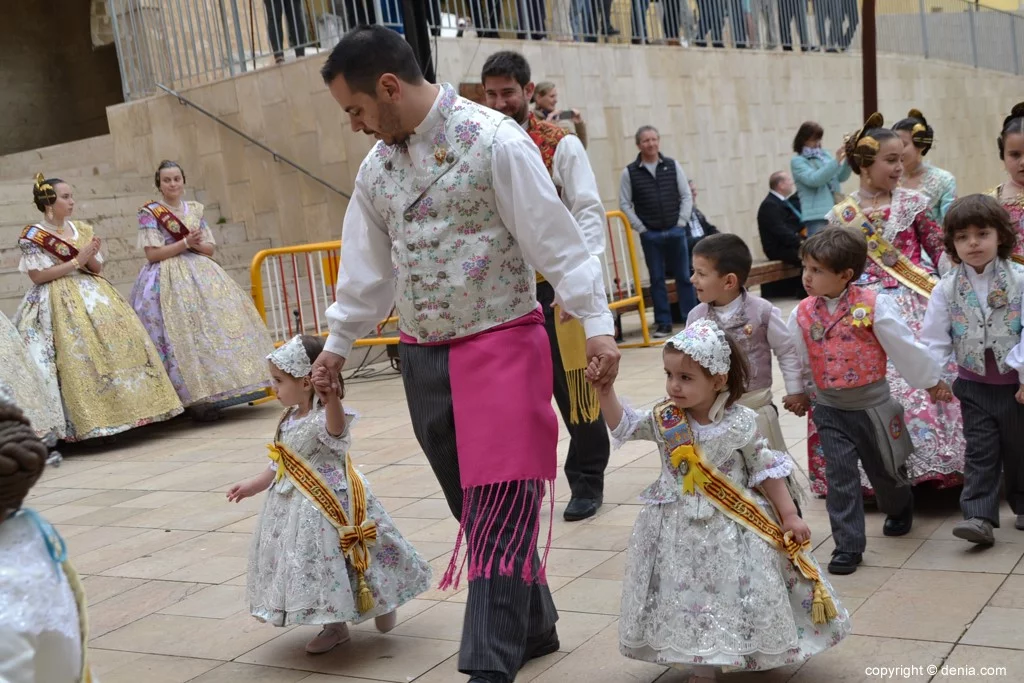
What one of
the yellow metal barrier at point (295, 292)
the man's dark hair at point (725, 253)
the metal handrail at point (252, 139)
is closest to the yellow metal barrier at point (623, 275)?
the yellow metal barrier at point (295, 292)

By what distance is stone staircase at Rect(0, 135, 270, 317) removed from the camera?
34.7ft

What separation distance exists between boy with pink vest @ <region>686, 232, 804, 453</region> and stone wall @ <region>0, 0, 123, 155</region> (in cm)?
1478

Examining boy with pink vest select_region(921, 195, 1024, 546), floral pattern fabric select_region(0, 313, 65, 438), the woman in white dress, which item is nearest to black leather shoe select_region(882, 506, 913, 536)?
boy with pink vest select_region(921, 195, 1024, 546)

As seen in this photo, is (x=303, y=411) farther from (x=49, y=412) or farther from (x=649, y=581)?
(x=49, y=412)

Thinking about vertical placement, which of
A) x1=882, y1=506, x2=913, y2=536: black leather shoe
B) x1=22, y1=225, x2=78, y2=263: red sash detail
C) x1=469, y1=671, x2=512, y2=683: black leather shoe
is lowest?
x1=882, y1=506, x2=913, y2=536: black leather shoe

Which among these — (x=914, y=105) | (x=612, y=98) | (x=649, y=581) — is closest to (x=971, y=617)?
(x=649, y=581)

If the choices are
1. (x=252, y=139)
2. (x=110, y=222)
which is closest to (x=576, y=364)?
(x=110, y=222)

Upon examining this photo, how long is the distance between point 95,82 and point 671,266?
10054 millimetres

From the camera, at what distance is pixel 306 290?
38.6 ft

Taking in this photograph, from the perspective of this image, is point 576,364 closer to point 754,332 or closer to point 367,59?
point 754,332

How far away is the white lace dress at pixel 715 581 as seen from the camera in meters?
3.22

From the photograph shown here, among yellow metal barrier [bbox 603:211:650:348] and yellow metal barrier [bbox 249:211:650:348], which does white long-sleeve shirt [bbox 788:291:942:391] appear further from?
yellow metal barrier [bbox 603:211:650:348]

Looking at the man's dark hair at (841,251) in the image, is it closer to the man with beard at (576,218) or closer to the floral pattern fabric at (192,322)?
the man with beard at (576,218)

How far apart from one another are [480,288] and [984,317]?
6.94ft
